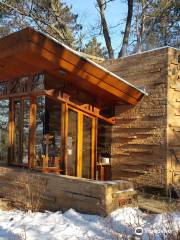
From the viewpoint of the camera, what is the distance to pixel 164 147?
8.57 m

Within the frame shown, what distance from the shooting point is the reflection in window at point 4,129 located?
400 inches

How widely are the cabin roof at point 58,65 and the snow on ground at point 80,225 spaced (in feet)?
10.1

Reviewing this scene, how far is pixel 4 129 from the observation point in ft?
33.9

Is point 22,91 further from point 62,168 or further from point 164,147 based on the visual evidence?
point 164,147

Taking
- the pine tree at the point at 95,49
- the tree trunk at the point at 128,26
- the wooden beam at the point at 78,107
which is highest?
the pine tree at the point at 95,49

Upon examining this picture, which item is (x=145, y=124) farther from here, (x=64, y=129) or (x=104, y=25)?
(x=104, y=25)

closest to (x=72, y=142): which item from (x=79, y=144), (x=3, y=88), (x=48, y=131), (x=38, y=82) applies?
(x=79, y=144)

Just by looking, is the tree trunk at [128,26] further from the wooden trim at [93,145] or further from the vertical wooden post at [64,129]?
the vertical wooden post at [64,129]

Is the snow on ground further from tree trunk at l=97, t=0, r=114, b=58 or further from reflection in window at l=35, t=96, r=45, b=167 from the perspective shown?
tree trunk at l=97, t=0, r=114, b=58

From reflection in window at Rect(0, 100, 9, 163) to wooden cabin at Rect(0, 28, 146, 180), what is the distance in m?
0.03

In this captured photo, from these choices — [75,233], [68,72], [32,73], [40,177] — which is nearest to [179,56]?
[68,72]

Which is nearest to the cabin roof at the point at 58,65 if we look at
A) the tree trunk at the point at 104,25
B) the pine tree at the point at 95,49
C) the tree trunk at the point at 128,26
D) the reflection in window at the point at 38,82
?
the reflection in window at the point at 38,82

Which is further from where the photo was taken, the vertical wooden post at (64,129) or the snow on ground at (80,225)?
the vertical wooden post at (64,129)

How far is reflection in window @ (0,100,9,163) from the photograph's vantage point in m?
10.1
